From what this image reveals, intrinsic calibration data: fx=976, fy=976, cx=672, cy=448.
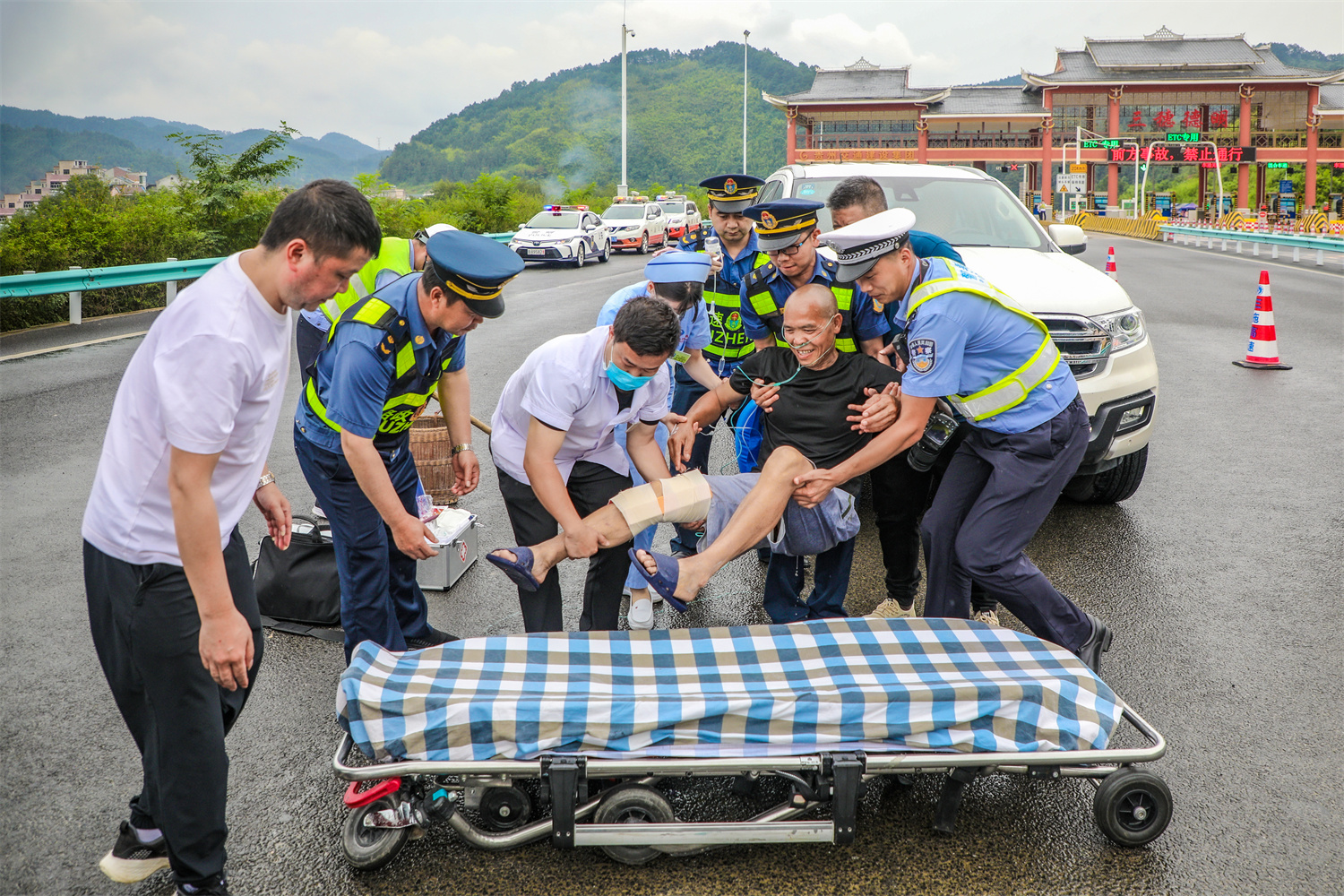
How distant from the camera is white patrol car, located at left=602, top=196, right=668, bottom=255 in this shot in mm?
29125

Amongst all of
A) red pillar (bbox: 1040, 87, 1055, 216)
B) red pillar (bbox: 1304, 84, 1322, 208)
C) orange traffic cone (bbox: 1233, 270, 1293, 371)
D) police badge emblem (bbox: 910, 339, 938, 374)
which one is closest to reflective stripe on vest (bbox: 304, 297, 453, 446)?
police badge emblem (bbox: 910, 339, 938, 374)

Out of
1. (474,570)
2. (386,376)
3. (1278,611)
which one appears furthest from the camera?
(474,570)

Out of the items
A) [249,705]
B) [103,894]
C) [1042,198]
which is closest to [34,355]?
[249,705]

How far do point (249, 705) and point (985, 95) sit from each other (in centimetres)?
7369

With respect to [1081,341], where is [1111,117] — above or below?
above

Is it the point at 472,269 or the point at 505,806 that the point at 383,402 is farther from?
the point at 505,806

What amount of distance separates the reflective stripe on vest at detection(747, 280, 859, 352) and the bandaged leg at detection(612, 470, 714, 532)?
1043 mm

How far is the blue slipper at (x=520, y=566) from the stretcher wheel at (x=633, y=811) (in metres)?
1.08

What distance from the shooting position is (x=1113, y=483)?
6.21m

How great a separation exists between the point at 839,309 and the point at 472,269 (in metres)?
2.04

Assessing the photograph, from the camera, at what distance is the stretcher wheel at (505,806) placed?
2.84m

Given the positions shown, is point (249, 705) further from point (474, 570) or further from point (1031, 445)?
point (1031, 445)

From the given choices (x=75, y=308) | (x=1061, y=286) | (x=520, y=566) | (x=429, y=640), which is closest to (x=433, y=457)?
(x=429, y=640)

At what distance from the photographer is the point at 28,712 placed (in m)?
3.67
